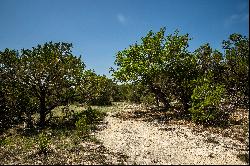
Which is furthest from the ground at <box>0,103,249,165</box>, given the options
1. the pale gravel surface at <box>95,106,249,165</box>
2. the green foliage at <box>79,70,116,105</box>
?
the green foliage at <box>79,70,116,105</box>

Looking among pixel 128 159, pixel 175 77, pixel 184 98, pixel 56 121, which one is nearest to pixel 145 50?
pixel 175 77

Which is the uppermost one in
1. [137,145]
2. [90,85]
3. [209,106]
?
[90,85]

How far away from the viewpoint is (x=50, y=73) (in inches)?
1297

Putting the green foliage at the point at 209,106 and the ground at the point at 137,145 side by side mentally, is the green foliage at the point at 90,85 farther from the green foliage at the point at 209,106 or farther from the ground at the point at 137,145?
the green foliage at the point at 209,106

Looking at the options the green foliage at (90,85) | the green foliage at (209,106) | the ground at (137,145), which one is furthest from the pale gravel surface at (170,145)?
the green foliage at (90,85)

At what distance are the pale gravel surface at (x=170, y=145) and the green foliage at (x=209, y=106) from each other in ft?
7.00

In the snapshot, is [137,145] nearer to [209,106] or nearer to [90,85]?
[209,106]

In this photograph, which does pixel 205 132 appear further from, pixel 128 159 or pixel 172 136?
pixel 128 159

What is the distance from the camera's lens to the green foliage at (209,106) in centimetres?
2874

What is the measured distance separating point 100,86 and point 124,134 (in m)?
10.3

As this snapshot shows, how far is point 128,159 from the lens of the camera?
60.8 ft

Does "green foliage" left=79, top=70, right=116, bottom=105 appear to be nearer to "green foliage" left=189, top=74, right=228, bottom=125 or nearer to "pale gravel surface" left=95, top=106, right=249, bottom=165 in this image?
"pale gravel surface" left=95, top=106, right=249, bottom=165

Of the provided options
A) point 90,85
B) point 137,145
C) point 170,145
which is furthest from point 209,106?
point 90,85

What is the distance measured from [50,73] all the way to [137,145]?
14792 mm
